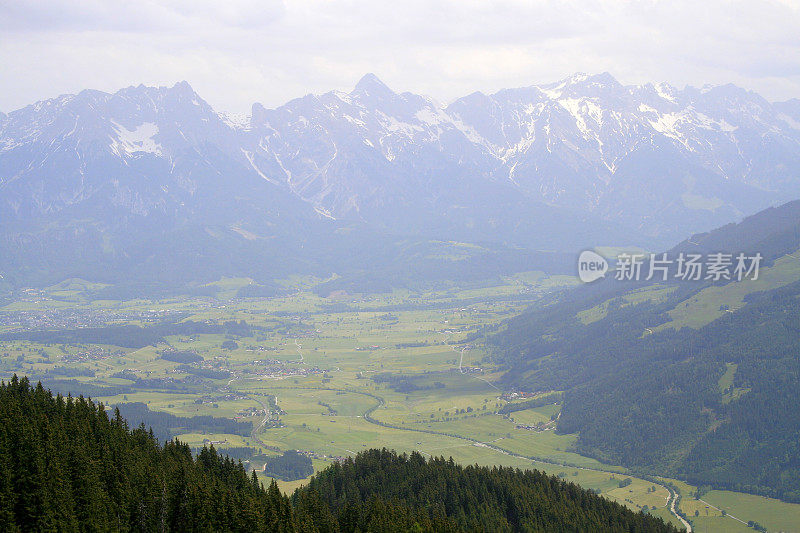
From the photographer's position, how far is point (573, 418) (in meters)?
185

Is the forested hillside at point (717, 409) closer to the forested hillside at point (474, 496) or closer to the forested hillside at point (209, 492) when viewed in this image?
the forested hillside at point (474, 496)

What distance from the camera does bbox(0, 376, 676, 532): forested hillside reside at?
216ft

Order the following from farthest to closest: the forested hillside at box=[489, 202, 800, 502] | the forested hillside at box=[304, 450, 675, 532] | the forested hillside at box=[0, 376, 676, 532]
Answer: the forested hillside at box=[489, 202, 800, 502] < the forested hillside at box=[304, 450, 675, 532] < the forested hillside at box=[0, 376, 676, 532]

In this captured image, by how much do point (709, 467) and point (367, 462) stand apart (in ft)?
229

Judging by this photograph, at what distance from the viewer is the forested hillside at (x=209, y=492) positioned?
216 feet

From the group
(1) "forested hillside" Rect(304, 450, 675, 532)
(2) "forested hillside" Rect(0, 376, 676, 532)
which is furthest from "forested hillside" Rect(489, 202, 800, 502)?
(2) "forested hillside" Rect(0, 376, 676, 532)

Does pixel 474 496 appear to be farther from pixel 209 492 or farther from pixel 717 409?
pixel 717 409

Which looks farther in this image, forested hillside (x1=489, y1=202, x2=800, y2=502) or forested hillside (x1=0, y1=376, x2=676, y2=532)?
forested hillside (x1=489, y1=202, x2=800, y2=502)

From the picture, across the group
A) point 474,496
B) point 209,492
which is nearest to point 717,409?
point 474,496

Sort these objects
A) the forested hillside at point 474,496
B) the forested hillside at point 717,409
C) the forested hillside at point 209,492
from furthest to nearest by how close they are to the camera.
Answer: the forested hillside at point 717,409 < the forested hillside at point 474,496 < the forested hillside at point 209,492

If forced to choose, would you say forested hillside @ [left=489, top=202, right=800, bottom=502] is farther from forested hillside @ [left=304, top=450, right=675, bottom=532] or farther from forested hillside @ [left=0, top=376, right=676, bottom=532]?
forested hillside @ [left=0, top=376, right=676, bottom=532]

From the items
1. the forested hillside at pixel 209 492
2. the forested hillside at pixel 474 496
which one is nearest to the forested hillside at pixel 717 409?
the forested hillside at pixel 474 496

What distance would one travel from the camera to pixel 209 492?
2857 inches

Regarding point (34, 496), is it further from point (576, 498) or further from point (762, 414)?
point (762, 414)
